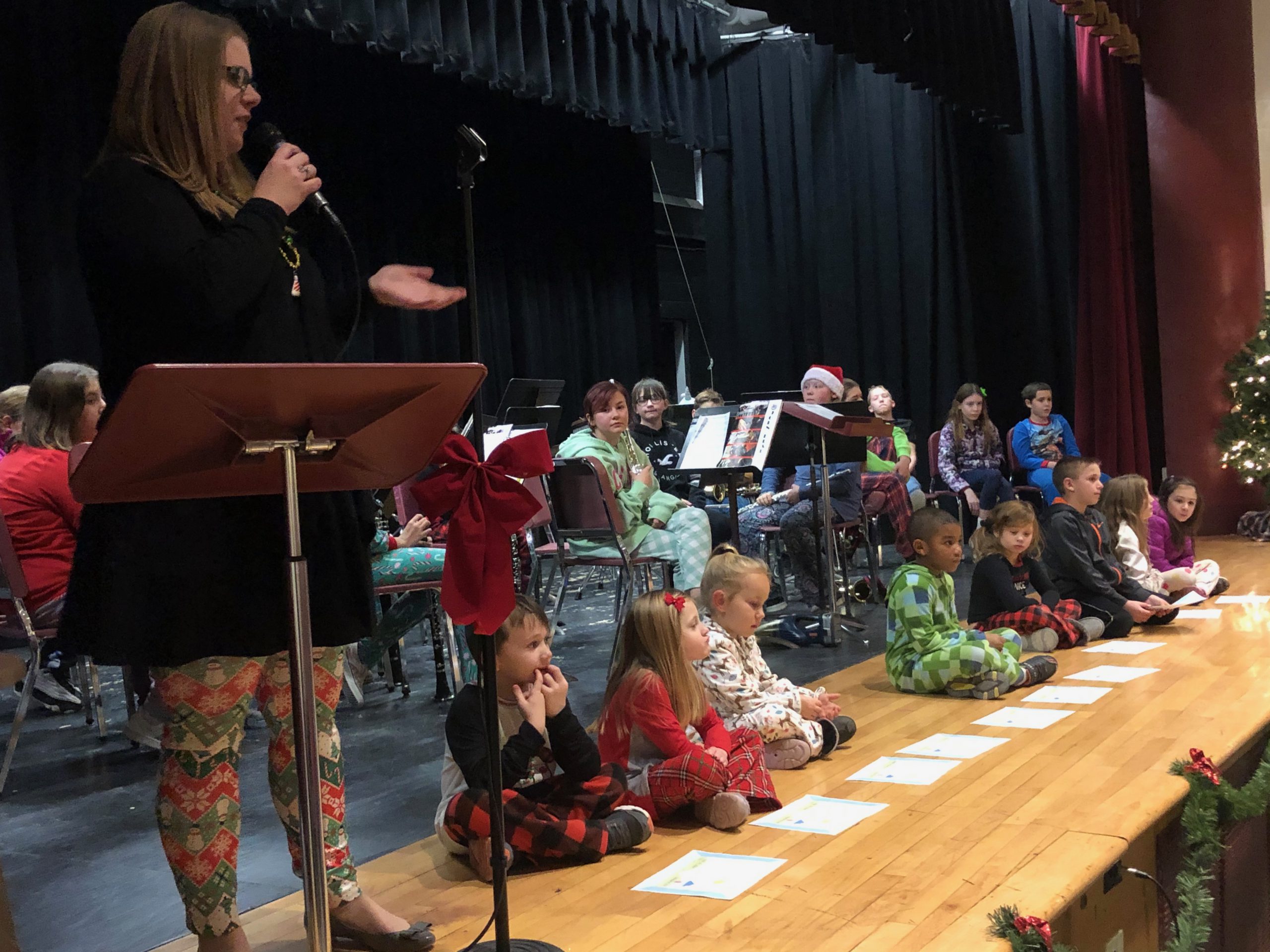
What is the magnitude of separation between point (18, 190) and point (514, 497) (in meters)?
5.14

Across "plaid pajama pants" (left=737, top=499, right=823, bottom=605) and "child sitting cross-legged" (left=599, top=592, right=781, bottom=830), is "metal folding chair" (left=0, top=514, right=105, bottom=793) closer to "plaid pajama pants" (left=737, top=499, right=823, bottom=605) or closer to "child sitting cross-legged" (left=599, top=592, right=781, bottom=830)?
"child sitting cross-legged" (left=599, top=592, right=781, bottom=830)

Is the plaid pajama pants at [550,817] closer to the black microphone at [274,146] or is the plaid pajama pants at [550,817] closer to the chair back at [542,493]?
the black microphone at [274,146]

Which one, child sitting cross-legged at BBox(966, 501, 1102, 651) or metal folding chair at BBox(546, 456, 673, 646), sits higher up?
metal folding chair at BBox(546, 456, 673, 646)

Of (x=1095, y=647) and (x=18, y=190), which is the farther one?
(x=18, y=190)

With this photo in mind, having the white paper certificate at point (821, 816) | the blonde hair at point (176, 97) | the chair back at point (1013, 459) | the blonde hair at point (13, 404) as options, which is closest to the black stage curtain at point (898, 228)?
the chair back at point (1013, 459)

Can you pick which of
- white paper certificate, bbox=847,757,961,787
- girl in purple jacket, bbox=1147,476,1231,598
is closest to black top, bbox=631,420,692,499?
girl in purple jacket, bbox=1147,476,1231,598

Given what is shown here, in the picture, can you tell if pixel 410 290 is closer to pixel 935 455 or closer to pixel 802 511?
pixel 802 511

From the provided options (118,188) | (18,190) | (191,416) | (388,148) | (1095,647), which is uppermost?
(388,148)

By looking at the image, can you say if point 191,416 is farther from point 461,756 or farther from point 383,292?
point 461,756

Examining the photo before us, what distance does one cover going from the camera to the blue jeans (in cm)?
747

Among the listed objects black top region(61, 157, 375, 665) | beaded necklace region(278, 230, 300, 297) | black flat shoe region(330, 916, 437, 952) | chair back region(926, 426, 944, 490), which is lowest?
black flat shoe region(330, 916, 437, 952)

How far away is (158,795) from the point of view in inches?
69.3

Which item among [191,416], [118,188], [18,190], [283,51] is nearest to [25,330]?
[18,190]

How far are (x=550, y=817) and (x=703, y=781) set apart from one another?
0.38 meters
